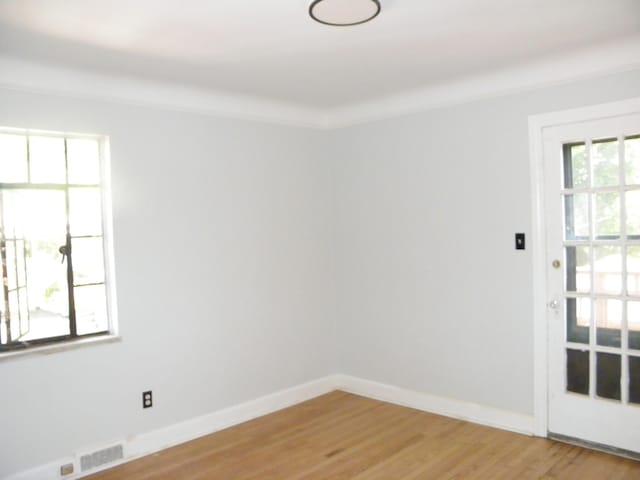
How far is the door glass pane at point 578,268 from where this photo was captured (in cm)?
330

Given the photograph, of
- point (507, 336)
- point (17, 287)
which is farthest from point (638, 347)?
Result: point (17, 287)

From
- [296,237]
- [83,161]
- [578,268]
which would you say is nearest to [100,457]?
[83,161]

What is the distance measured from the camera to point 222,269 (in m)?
3.91

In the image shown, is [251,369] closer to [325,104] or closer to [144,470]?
[144,470]

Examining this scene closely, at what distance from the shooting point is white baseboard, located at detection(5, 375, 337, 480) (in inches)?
120

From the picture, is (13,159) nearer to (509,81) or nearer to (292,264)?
(292,264)

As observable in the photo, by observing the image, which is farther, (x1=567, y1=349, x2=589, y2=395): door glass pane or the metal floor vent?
(x1=567, y1=349, x2=589, y2=395): door glass pane

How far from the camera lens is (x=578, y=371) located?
11.0 ft

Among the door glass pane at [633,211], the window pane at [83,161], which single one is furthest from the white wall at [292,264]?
the door glass pane at [633,211]

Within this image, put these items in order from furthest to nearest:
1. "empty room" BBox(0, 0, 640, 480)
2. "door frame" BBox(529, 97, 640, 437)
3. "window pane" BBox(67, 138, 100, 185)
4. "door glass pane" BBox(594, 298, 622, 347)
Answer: "door frame" BBox(529, 97, 640, 437)
"window pane" BBox(67, 138, 100, 185)
"door glass pane" BBox(594, 298, 622, 347)
"empty room" BBox(0, 0, 640, 480)

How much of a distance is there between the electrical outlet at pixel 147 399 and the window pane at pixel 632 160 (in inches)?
129

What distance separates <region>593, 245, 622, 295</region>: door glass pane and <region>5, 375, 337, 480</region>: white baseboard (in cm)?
236

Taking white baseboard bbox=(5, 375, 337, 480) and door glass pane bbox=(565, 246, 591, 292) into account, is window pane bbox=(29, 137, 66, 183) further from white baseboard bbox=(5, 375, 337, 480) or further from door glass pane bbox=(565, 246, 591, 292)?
door glass pane bbox=(565, 246, 591, 292)

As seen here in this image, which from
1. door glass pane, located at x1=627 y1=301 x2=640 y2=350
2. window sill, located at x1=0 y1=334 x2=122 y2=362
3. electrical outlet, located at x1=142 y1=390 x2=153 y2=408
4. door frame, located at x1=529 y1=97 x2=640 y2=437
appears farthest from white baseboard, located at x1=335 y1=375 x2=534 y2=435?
window sill, located at x1=0 y1=334 x2=122 y2=362
